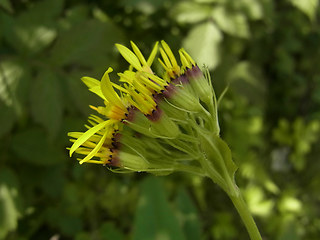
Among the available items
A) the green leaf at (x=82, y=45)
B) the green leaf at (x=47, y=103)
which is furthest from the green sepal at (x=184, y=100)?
the green leaf at (x=82, y=45)

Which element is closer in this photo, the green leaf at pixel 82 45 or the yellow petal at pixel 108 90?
the yellow petal at pixel 108 90

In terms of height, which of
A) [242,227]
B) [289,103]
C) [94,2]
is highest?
[94,2]

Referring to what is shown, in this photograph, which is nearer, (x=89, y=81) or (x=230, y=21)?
(x=89, y=81)

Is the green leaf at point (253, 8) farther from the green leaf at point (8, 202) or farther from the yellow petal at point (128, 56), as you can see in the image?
the green leaf at point (8, 202)

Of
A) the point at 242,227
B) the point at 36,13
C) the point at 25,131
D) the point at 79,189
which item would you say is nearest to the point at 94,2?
the point at 36,13

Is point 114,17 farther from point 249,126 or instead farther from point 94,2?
point 249,126

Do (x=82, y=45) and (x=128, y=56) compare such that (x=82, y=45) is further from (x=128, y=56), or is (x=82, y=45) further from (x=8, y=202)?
(x=128, y=56)

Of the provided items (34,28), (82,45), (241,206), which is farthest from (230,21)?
(241,206)
